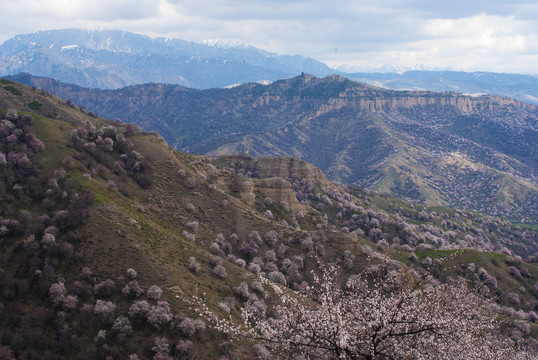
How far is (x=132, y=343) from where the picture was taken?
3931cm

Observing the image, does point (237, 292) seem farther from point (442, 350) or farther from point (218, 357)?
point (442, 350)

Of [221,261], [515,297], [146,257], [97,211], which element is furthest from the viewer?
[515,297]

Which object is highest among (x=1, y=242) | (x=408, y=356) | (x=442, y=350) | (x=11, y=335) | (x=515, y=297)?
(x=408, y=356)

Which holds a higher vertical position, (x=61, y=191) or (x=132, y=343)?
(x=61, y=191)

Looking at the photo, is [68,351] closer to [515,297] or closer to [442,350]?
[442,350]

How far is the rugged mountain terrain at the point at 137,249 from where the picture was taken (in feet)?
131

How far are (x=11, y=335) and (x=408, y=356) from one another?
41555mm

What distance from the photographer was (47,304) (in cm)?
4172

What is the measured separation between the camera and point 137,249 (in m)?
49.6

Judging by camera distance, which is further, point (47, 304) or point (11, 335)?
point (47, 304)

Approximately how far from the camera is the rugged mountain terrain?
4006cm

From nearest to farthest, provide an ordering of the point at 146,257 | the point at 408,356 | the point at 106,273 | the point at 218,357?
the point at 408,356 → the point at 218,357 → the point at 106,273 → the point at 146,257

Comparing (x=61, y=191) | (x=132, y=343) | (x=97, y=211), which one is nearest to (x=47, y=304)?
(x=132, y=343)

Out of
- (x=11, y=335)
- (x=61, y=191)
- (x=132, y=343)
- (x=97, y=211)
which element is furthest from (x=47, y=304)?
(x=61, y=191)
